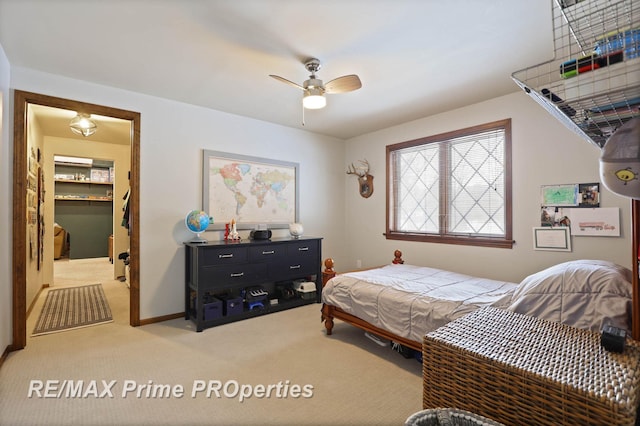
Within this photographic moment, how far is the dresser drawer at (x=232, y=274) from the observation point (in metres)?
3.25

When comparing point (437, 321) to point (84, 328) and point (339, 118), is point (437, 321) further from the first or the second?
point (84, 328)

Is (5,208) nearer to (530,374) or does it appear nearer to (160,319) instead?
(160,319)

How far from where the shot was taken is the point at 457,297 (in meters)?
2.33

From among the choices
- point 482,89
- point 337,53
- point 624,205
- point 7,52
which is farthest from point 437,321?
point 7,52

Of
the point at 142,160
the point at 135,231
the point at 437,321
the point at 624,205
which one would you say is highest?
the point at 142,160

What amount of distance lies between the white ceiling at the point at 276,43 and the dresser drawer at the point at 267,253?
173 centimetres

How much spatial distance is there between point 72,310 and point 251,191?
8.61ft

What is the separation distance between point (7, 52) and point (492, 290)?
14.5ft

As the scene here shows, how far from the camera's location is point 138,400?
6.42 ft

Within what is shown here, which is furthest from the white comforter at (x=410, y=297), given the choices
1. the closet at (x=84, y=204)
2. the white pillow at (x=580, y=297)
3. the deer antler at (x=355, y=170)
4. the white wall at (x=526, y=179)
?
the closet at (x=84, y=204)

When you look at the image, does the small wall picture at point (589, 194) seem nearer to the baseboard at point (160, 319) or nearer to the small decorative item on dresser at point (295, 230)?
the small decorative item on dresser at point (295, 230)

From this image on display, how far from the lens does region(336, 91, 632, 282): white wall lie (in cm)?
275

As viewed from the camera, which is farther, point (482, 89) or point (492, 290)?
point (482, 89)

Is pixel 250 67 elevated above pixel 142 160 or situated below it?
above
